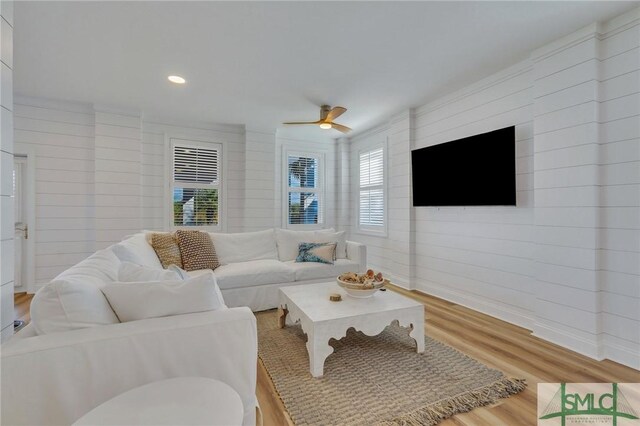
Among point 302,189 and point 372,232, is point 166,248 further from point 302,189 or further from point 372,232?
point 372,232

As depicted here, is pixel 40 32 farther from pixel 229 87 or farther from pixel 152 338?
pixel 152 338

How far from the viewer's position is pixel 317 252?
3.80 metres

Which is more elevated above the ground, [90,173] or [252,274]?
[90,173]

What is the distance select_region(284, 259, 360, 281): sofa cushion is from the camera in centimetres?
352

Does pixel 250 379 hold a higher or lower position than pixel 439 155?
lower

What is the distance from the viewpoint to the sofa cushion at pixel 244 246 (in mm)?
3689

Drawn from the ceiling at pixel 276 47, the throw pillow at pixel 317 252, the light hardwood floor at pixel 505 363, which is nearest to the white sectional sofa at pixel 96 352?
the light hardwood floor at pixel 505 363

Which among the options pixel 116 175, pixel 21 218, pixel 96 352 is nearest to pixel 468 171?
pixel 96 352

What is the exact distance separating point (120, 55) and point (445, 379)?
387 cm

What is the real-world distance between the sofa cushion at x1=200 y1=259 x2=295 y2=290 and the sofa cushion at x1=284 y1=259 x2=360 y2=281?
0.35 ft

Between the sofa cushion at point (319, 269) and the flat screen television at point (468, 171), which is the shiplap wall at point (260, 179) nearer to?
the sofa cushion at point (319, 269)

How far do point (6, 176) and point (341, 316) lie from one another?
6.58 ft

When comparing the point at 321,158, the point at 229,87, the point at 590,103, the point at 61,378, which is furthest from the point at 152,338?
the point at 321,158

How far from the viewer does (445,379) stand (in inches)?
77.4
